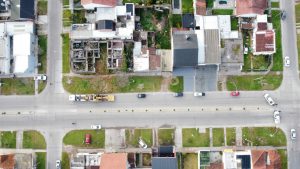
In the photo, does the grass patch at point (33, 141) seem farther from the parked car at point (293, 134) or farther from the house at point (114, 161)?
the parked car at point (293, 134)

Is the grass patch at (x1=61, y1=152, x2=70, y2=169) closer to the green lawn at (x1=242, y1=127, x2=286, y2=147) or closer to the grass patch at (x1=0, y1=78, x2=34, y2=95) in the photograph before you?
the grass patch at (x1=0, y1=78, x2=34, y2=95)

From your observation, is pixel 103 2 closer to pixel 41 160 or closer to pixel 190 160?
pixel 41 160

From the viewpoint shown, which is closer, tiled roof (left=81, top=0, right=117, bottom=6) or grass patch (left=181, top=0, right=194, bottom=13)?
tiled roof (left=81, top=0, right=117, bottom=6)

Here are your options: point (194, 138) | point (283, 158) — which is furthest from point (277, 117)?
point (194, 138)

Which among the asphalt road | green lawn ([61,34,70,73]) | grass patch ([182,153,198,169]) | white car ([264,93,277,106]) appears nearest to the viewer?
grass patch ([182,153,198,169])

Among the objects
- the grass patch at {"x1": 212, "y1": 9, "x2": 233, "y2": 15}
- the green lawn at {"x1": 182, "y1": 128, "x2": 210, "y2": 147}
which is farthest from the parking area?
the grass patch at {"x1": 212, "y1": 9, "x2": 233, "y2": 15}

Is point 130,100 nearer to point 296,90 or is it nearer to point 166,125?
point 166,125
